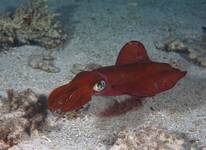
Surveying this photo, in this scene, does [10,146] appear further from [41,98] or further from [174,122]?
[174,122]

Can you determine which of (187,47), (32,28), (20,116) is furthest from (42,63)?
(187,47)

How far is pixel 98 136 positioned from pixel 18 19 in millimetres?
2408

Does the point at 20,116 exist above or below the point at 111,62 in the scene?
above

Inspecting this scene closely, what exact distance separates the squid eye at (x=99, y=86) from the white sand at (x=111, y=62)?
54cm

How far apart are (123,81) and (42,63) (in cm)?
146

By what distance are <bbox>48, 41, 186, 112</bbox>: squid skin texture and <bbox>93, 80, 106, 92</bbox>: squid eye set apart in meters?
0.02

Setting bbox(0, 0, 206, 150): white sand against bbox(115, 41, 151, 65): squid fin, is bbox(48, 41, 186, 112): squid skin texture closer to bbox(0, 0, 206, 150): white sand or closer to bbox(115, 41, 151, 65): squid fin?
bbox(115, 41, 151, 65): squid fin

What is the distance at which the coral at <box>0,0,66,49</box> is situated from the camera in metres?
4.83

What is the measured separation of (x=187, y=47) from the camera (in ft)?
16.5

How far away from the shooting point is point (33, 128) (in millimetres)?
3273

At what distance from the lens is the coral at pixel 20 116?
121 inches

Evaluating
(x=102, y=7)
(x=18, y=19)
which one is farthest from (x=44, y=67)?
(x=102, y=7)

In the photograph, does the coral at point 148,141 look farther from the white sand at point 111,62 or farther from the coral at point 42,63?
the coral at point 42,63

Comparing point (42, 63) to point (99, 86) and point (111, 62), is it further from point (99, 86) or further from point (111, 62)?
point (99, 86)
